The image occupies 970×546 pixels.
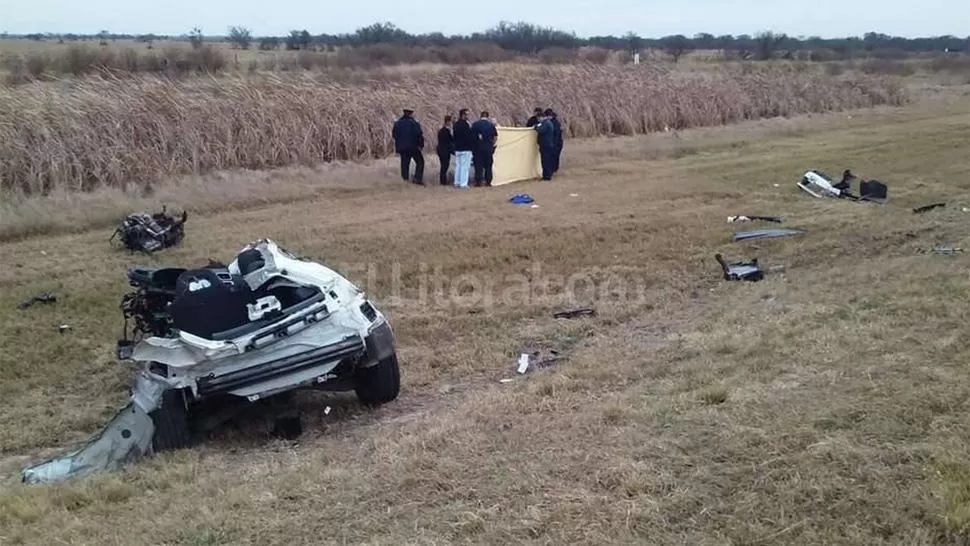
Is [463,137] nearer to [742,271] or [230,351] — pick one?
[742,271]

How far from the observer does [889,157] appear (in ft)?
66.4

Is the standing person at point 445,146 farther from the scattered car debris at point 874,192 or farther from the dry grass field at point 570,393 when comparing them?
the scattered car debris at point 874,192

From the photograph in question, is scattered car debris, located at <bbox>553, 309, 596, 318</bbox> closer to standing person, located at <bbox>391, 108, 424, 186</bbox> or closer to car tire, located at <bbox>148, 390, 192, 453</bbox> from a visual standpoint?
car tire, located at <bbox>148, 390, 192, 453</bbox>

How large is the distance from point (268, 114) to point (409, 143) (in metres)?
3.06

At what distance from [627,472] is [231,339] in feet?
9.38

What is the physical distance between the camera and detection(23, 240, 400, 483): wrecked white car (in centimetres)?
588

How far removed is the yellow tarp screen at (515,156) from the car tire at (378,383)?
1131 centimetres

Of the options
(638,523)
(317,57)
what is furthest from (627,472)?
(317,57)

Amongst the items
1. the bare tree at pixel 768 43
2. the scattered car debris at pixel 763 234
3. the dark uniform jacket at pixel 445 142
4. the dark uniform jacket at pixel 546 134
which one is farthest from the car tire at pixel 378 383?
the bare tree at pixel 768 43

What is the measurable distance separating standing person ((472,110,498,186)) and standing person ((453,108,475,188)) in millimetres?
A: 128

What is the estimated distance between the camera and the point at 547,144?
1805 cm

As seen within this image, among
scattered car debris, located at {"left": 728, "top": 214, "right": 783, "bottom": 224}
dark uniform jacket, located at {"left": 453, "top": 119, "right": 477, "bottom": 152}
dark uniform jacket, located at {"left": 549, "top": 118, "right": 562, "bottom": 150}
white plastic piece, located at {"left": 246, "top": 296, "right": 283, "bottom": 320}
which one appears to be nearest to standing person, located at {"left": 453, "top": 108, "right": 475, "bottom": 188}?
dark uniform jacket, located at {"left": 453, "top": 119, "right": 477, "bottom": 152}

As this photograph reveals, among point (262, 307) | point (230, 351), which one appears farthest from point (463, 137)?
point (230, 351)

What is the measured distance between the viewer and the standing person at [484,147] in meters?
17.2
